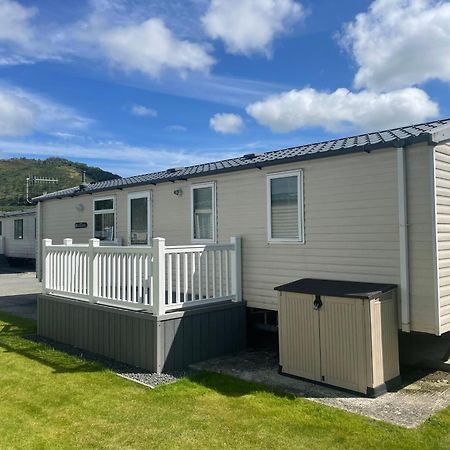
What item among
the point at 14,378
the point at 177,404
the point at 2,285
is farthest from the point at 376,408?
the point at 2,285

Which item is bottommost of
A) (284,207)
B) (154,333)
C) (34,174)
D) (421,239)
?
(154,333)

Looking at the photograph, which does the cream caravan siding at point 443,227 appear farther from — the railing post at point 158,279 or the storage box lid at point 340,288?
the railing post at point 158,279

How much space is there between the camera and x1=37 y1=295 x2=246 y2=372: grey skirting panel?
17.8 ft

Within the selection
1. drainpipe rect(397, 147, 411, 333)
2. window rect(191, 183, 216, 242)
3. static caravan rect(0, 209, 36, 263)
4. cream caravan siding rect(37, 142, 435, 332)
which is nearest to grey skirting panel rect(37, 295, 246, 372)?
cream caravan siding rect(37, 142, 435, 332)

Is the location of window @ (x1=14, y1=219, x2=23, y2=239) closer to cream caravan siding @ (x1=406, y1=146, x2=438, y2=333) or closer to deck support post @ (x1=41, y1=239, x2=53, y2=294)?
deck support post @ (x1=41, y1=239, x2=53, y2=294)

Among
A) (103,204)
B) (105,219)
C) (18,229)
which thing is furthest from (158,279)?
(18,229)

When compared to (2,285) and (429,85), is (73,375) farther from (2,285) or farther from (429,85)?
(2,285)

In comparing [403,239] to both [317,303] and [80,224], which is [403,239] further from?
[80,224]

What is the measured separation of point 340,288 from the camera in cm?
495

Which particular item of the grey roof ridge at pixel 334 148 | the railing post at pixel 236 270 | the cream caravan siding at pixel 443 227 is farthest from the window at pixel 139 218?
the cream caravan siding at pixel 443 227

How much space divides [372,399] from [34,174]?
179 ft

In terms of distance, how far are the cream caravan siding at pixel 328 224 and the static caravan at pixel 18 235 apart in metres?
17.9

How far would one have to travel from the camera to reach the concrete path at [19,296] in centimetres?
1019

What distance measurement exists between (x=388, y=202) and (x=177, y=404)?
11.1 ft
